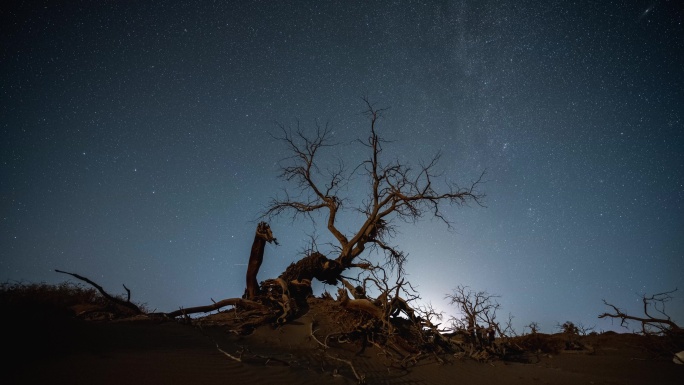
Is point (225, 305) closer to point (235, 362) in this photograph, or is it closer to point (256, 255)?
point (256, 255)

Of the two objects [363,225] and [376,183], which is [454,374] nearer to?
[363,225]

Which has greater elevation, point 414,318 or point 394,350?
point 414,318

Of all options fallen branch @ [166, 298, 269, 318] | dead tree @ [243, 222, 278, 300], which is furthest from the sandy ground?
dead tree @ [243, 222, 278, 300]

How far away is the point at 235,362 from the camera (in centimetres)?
545

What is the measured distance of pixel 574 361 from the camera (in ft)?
31.3

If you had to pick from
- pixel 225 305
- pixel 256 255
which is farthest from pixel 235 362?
pixel 256 255

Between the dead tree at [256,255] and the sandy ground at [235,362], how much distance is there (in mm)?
2284

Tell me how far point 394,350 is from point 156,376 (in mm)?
5377

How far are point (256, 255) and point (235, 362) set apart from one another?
556 cm

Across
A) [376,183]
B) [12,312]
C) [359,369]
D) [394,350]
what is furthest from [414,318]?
[12,312]

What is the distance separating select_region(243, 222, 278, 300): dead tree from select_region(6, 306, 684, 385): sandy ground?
228 cm

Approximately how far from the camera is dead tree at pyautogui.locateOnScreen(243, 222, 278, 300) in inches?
414

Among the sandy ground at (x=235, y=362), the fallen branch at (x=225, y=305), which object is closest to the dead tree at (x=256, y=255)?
the fallen branch at (x=225, y=305)

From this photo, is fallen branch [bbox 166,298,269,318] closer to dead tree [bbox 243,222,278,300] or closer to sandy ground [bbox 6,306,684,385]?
dead tree [bbox 243,222,278,300]
